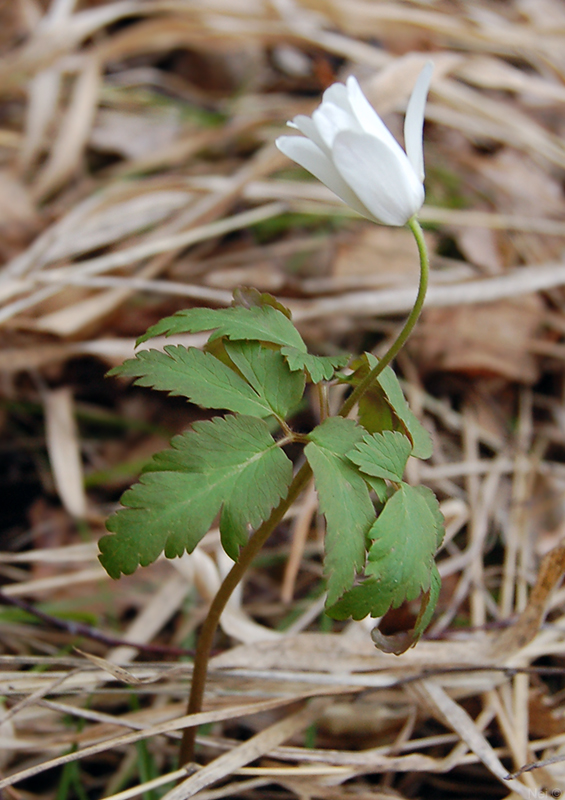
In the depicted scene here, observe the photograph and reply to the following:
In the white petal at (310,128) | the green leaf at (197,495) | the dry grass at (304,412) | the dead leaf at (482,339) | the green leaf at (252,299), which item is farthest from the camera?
the dead leaf at (482,339)

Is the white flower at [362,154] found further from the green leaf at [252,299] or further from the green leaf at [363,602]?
the green leaf at [363,602]

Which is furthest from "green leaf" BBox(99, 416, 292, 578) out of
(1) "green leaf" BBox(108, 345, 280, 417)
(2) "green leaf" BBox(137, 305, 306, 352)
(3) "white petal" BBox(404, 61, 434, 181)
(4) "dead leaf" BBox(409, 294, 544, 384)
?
(4) "dead leaf" BBox(409, 294, 544, 384)

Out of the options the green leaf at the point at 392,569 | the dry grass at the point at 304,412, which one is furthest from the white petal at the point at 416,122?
the dry grass at the point at 304,412

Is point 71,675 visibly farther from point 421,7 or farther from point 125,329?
point 421,7

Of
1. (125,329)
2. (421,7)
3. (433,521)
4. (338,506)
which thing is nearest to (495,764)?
(433,521)

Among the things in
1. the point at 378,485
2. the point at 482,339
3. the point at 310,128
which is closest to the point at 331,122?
the point at 310,128

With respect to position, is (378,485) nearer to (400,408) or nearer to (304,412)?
(400,408)
